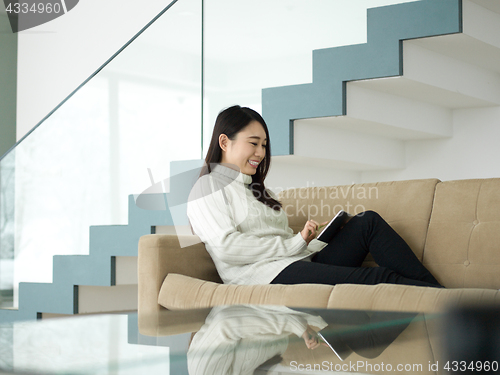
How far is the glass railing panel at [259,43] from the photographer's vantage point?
8.25 feet

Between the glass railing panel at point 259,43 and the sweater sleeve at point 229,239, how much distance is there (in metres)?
0.68

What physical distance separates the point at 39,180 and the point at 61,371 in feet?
9.24

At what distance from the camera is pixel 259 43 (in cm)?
259

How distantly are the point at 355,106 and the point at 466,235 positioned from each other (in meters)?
0.97

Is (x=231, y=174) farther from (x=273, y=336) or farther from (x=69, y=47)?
(x=69, y=47)

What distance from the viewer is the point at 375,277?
163 centimetres

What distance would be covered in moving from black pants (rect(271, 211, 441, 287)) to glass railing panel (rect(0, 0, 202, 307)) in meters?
0.95

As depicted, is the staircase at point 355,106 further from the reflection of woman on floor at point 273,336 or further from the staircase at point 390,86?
the reflection of woman on floor at point 273,336

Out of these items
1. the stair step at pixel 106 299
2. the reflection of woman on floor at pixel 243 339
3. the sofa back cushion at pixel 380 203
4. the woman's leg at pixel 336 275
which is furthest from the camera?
the stair step at pixel 106 299

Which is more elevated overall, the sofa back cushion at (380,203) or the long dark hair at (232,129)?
the long dark hair at (232,129)

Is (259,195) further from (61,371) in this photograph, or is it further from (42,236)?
(61,371)

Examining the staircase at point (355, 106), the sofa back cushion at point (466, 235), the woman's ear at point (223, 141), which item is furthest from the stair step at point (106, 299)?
the sofa back cushion at point (466, 235)

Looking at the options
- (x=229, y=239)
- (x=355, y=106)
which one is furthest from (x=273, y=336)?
(x=355, y=106)

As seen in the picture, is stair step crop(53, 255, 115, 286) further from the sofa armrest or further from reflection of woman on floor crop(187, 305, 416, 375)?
reflection of woman on floor crop(187, 305, 416, 375)
